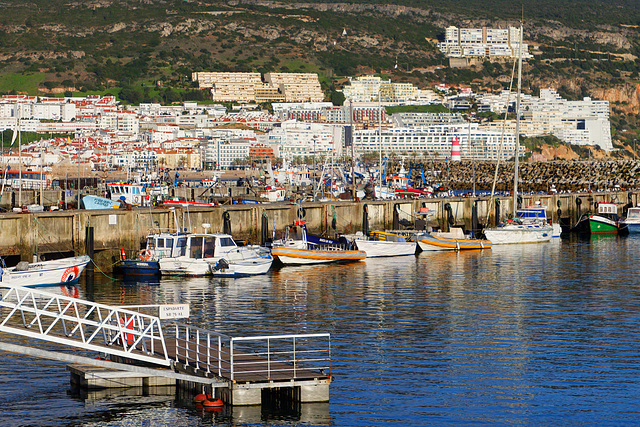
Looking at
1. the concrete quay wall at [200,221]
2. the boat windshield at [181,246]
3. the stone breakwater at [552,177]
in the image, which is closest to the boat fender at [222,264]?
the boat windshield at [181,246]

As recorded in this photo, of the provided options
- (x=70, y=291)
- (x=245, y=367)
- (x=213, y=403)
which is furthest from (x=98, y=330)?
(x=70, y=291)

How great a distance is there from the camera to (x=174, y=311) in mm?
25594

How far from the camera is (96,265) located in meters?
51.5

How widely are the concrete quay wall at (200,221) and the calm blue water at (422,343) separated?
11.2 ft

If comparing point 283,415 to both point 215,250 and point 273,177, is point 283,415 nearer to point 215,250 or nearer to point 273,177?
point 215,250

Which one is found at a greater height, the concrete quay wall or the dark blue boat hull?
the concrete quay wall

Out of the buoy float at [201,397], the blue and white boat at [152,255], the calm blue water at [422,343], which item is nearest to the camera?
the calm blue water at [422,343]

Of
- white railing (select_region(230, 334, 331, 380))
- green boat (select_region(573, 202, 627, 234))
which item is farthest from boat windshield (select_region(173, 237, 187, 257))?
green boat (select_region(573, 202, 627, 234))

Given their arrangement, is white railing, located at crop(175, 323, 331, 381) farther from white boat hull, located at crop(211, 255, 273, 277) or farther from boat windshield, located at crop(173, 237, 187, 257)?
boat windshield, located at crop(173, 237, 187, 257)

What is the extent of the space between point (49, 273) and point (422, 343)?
70.4ft

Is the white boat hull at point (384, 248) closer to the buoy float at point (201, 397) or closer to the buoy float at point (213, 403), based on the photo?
the buoy float at point (201, 397)

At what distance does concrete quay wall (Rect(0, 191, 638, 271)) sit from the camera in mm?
50000

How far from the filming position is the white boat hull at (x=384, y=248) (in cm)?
5992

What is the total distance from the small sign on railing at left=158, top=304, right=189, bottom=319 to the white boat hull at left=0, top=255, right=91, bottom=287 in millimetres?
A: 21518
